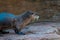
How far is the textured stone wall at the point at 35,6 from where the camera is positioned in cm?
400

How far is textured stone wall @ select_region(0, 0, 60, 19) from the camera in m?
4.00

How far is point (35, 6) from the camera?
4.19m

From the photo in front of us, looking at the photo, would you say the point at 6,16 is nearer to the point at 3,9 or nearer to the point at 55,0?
the point at 3,9

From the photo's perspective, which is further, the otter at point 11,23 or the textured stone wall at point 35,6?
the textured stone wall at point 35,6

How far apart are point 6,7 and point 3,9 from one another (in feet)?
0.29

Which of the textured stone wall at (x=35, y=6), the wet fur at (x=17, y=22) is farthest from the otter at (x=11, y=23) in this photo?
the textured stone wall at (x=35, y=6)

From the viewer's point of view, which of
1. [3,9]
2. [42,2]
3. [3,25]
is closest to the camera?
[3,25]

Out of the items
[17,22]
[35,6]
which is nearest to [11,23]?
[17,22]

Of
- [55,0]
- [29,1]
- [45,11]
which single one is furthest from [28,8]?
[55,0]

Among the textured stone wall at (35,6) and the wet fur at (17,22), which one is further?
the textured stone wall at (35,6)

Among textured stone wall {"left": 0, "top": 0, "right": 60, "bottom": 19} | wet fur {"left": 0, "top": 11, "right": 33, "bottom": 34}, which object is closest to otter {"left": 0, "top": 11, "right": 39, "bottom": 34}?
wet fur {"left": 0, "top": 11, "right": 33, "bottom": 34}

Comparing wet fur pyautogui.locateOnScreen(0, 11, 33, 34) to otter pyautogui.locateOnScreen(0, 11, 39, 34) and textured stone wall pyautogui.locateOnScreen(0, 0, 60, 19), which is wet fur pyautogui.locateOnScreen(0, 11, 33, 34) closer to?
otter pyautogui.locateOnScreen(0, 11, 39, 34)

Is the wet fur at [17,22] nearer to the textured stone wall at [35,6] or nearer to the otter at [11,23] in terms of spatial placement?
the otter at [11,23]

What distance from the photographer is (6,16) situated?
308 centimetres
